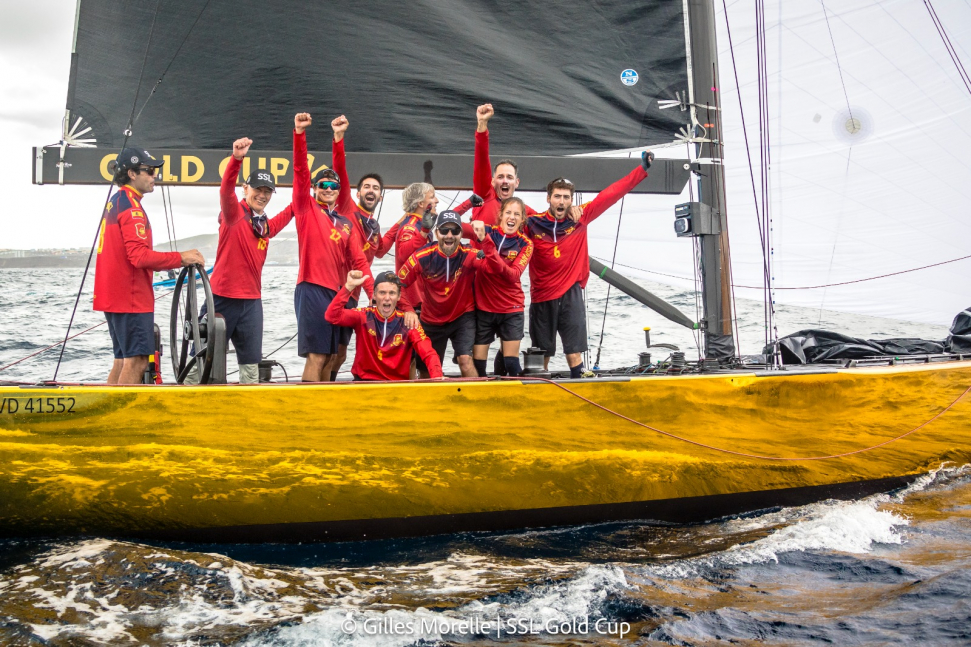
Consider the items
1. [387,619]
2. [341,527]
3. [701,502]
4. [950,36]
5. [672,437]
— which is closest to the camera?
[387,619]

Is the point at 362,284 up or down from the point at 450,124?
down

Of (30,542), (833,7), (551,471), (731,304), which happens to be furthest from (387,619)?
(833,7)

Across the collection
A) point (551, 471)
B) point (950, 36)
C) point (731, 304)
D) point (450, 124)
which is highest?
point (950, 36)

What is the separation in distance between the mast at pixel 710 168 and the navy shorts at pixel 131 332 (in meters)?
2.78

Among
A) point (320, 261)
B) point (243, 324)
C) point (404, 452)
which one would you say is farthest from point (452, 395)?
point (243, 324)

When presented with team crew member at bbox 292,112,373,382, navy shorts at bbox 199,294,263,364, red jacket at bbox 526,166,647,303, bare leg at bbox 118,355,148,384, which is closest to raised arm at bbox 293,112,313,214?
team crew member at bbox 292,112,373,382

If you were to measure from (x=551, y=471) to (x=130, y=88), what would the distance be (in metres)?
3.00

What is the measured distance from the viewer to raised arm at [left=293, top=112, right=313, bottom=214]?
354 centimetres

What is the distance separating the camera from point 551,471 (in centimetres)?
319

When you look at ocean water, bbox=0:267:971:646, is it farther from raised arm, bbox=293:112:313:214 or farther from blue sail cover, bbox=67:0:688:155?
blue sail cover, bbox=67:0:688:155

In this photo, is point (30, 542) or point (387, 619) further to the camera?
point (30, 542)

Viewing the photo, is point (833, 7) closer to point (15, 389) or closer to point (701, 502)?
point (701, 502)

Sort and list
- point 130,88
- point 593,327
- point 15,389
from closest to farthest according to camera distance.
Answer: point 15,389, point 130,88, point 593,327

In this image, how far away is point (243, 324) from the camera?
3818mm
